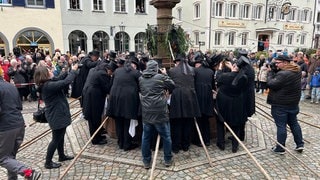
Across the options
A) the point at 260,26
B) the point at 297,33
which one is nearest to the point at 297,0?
the point at 297,33

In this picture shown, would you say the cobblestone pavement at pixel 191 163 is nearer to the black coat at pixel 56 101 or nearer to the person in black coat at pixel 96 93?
the person in black coat at pixel 96 93

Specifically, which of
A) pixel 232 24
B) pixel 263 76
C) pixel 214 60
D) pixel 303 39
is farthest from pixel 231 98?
pixel 303 39

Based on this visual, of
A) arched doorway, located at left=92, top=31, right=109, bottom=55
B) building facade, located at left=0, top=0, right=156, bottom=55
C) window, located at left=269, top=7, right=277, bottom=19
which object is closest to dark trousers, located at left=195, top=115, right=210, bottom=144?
building facade, located at left=0, top=0, right=156, bottom=55

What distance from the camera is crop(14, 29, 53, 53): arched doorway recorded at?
2342 centimetres

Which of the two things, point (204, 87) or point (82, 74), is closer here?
point (204, 87)

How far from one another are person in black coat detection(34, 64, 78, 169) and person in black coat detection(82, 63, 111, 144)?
859mm

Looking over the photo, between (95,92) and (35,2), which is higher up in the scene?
(35,2)

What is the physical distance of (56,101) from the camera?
4.64 m

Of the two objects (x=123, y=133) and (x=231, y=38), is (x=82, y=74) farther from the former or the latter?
(x=231, y=38)

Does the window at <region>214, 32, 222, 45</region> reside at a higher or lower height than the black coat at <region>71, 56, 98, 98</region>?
higher

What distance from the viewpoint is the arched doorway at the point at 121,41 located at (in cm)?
2844

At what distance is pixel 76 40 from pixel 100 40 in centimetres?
246

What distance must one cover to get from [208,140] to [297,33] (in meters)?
38.6

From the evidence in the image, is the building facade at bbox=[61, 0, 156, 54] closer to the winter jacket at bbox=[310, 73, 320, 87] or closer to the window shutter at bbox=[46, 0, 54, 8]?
the window shutter at bbox=[46, 0, 54, 8]
